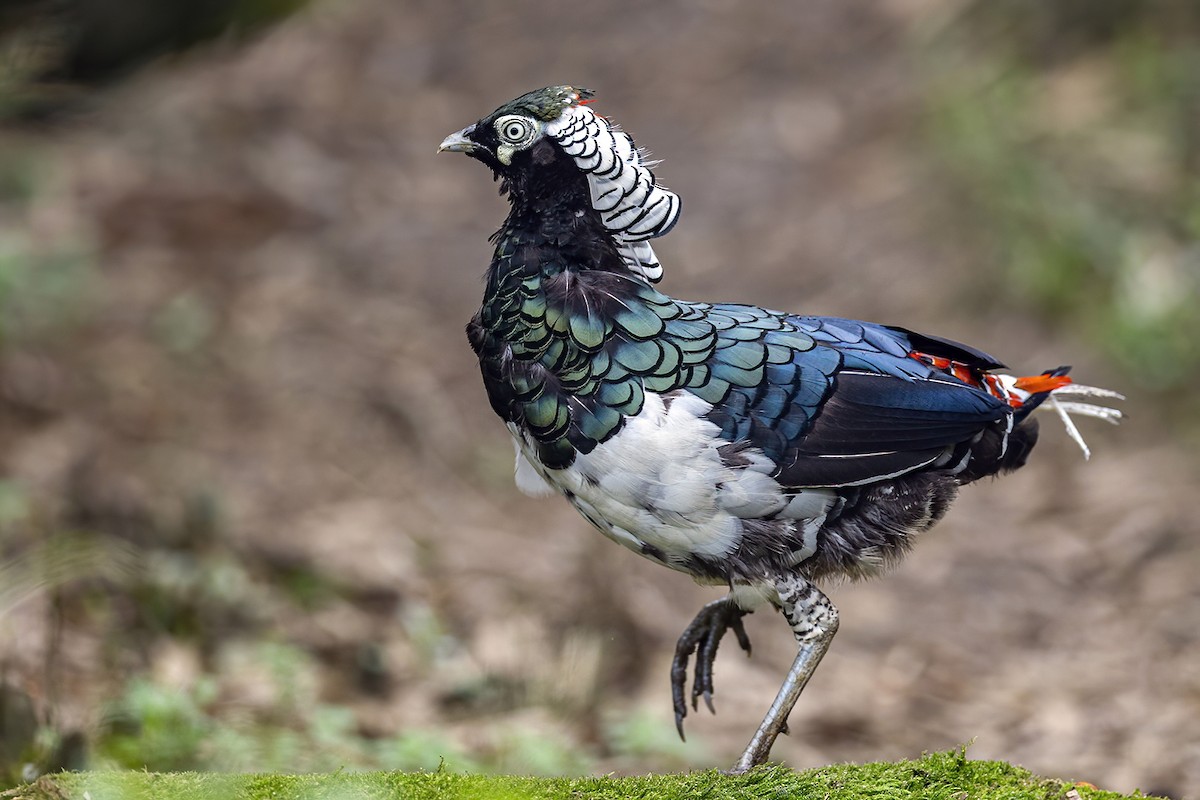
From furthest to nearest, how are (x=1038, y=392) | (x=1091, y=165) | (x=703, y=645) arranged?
1. (x=1091, y=165)
2. (x=703, y=645)
3. (x=1038, y=392)

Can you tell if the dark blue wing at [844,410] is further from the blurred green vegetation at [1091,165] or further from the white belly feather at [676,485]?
the blurred green vegetation at [1091,165]

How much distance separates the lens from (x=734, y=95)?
1165 cm

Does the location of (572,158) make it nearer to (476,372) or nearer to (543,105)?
(543,105)

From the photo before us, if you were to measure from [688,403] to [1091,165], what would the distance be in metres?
6.30

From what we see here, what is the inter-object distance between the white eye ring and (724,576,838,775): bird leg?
1319 millimetres

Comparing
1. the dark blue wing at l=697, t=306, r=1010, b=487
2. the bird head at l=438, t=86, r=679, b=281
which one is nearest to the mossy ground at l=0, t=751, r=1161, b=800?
the dark blue wing at l=697, t=306, r=1010, b=487

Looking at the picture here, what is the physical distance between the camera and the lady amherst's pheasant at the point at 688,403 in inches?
124

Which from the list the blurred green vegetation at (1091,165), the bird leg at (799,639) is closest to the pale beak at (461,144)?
the bird leg at (799,639)

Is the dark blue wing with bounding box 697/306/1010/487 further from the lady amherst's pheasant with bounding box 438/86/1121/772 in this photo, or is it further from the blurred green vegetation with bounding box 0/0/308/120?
the blurred green vegetation with bounding box 0/0/308/120

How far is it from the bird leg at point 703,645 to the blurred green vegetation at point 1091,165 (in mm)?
4559

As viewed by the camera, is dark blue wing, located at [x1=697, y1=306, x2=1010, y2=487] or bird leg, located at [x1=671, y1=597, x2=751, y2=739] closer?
dark blue wing, located at [x1=697, y1=306, x2=1010, y2=487]

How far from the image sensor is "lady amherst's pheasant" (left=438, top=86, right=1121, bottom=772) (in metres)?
3.15

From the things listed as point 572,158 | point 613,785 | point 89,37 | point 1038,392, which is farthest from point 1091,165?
point 613,785

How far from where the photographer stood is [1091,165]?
846 cm
